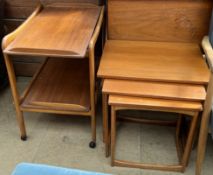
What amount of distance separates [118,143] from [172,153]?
316 millimetres

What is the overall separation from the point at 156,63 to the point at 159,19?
0.31m

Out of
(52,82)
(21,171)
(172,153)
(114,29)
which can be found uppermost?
(114,29)

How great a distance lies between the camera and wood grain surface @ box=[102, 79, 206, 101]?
1.26 m

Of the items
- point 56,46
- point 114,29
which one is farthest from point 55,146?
point 114,29

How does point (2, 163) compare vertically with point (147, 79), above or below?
below

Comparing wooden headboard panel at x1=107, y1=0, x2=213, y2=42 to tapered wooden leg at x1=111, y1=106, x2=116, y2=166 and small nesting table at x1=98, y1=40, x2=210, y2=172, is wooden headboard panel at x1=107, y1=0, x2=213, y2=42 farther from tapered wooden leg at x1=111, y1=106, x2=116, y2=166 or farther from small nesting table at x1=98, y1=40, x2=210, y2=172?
tapered wooden leg at x1=111, y1=106, x2=116, y2=166

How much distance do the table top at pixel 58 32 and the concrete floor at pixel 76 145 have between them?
2.06 ft

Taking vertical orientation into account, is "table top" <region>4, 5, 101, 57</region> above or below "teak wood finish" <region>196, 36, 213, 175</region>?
above

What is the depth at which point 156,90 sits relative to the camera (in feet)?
4.25

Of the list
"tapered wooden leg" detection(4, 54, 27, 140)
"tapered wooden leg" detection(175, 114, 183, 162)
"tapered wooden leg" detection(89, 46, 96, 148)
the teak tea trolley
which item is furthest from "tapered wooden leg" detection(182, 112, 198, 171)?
"tapered wooden leg" detection(4, 54, 27, 140)

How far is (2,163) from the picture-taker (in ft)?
4.99

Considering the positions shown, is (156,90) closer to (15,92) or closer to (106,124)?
(106,124)

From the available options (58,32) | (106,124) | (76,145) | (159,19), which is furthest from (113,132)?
(159,19)

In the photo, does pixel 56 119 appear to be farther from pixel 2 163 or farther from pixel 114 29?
pixel 114 29
